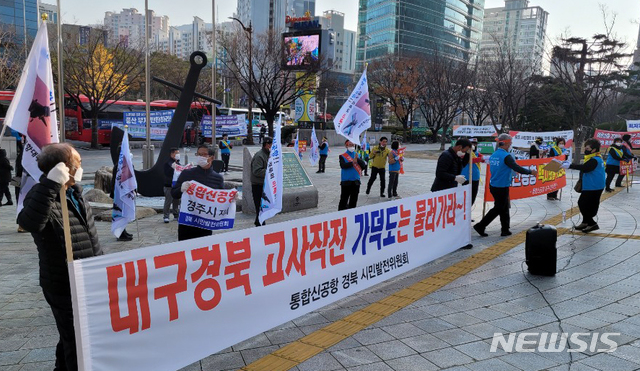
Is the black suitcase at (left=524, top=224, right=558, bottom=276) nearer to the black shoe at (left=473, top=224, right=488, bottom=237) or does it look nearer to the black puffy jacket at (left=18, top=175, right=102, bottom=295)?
the black shoe at (left=473, top=224, right=488, bottom=237)

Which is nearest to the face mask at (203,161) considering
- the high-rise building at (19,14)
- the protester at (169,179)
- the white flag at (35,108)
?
the white flag at (35,108)

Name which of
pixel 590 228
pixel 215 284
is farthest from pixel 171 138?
pixel 215 284

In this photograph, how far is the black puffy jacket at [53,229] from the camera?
297 centimetres

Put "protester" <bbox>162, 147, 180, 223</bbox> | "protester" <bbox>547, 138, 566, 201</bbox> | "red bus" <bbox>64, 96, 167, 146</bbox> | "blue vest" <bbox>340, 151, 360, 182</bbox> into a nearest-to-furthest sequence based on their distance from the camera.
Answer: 1. "protester" <bbox>162, 147, 180, 223</bbox>
2. "blue vest" <bbox>340, 151, 360, 182</bbox>
3. "protester" <bbox>547, 138, 566, 201</bbox>
4. "red bus" <bbox>64, 96, 167, 146</bbox>

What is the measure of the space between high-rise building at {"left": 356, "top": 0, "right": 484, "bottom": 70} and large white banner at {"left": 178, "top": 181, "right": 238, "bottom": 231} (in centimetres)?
8919

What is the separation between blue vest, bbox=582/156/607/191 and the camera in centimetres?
838

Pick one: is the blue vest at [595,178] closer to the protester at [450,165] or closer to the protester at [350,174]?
the protester at [450,165]

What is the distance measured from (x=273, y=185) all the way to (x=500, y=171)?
149 inches

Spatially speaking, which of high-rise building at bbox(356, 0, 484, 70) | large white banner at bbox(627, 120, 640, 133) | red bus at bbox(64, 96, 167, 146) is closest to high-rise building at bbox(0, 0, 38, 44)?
red bus at bbox(64, 96, 167, 146)

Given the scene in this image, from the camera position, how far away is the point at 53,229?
311 centimetres

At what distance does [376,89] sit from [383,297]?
49.7 metres

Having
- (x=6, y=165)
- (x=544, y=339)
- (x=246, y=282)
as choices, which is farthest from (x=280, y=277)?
(x=6, y=165)

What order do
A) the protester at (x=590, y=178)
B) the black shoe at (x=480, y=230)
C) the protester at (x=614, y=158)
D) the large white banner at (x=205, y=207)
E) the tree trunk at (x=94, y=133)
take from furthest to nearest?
the tree trunk at (x=94, y=133)
the protester at (x=614, y=158)
the black shoe at (x=480, y=230)
the protester at (x=590, y=178)
the large white banner at (x=205, y=207)

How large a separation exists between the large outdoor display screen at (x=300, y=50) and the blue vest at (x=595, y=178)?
32.1 metres
